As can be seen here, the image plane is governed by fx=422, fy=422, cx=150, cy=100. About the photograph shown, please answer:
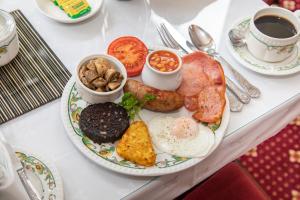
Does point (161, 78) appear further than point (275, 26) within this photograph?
No

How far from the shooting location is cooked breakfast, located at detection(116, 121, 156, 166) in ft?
2.91

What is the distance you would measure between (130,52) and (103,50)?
0.12 m

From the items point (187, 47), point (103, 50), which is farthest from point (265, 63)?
point (103, 50)

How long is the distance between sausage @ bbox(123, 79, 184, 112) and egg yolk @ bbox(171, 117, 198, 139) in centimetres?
4

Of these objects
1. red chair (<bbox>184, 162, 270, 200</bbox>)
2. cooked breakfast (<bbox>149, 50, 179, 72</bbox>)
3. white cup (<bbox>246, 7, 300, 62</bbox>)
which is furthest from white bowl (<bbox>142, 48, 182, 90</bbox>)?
red chair (<bbox>184, 162, 270, 200</bbox>)

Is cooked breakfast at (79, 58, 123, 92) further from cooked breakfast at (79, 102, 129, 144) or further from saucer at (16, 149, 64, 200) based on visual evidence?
saucer at (16, 149, 64, 200)

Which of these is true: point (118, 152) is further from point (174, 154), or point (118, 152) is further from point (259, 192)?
point (259, 192)

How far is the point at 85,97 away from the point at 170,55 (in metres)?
0.23

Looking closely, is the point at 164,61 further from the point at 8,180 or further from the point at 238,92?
the point at 8,180

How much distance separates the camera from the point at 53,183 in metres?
0.87

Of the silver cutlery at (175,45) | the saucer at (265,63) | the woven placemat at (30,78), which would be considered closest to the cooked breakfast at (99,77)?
the woven placemat at (30,78)

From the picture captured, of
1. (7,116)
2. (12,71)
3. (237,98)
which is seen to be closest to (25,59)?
(12,71)

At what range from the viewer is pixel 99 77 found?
3.22 ft

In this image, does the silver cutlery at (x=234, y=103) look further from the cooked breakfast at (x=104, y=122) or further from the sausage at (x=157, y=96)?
the cooked breakfast at (x=104, y=122)
